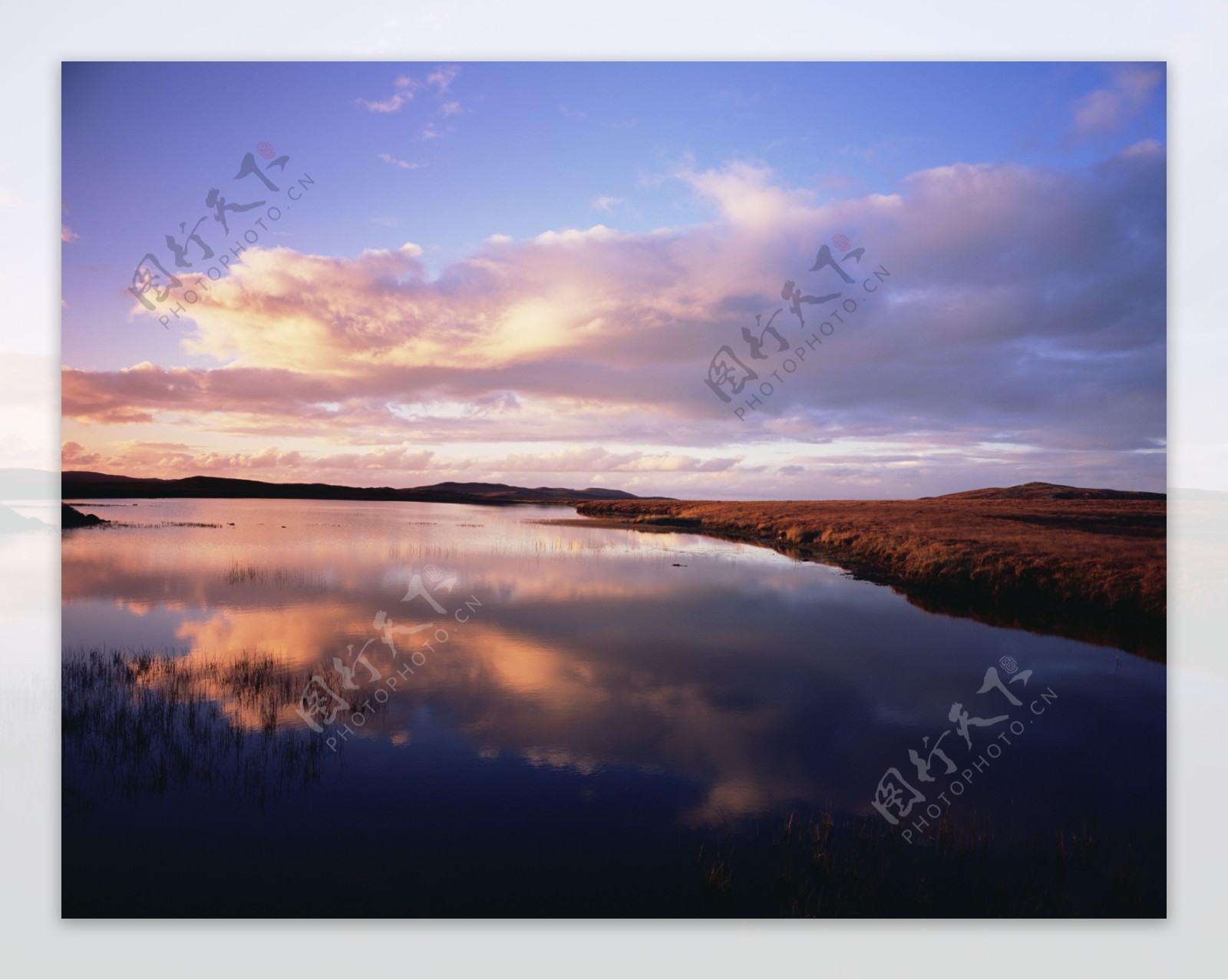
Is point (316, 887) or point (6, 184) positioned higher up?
point (6, 184)

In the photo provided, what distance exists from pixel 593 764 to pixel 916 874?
3.32 meters

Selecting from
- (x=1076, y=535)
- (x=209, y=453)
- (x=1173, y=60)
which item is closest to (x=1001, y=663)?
(x=1076, y=535)

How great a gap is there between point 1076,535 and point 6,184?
1737 cm

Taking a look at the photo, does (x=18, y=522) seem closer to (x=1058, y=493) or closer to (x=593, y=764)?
(x=593, y=764)

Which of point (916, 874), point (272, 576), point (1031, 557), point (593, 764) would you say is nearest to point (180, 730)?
point (593, 764)

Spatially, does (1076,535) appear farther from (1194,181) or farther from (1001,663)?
(1194,181)

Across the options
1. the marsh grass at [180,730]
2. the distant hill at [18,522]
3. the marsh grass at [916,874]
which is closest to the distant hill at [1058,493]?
the marsh grass at [916,874]

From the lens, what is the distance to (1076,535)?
1265cm

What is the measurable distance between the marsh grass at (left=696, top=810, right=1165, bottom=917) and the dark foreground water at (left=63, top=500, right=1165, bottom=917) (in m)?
0.02

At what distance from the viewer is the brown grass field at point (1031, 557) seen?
965 centimetres

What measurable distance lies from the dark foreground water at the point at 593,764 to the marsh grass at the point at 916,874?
2 centimetres

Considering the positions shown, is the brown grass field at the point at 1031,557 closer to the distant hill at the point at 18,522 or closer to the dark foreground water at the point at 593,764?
the dark foreground water at the point at 593,764

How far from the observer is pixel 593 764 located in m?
7.11

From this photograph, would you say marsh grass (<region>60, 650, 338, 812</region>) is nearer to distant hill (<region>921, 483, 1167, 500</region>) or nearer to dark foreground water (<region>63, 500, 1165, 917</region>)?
dark foreground water (<region>63, 500, 1165, 917</region>)
